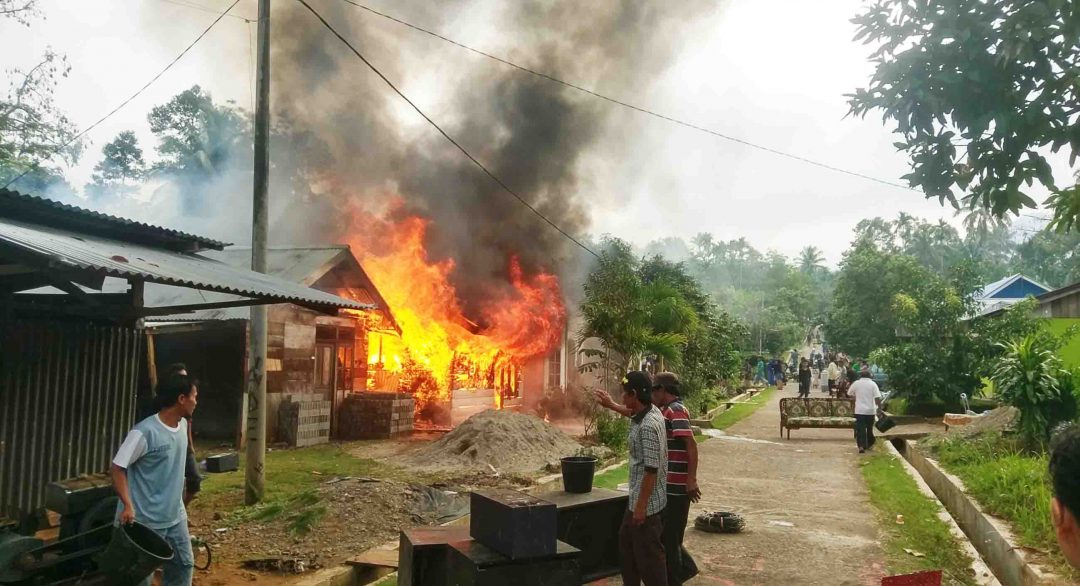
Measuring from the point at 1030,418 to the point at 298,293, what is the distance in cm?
989

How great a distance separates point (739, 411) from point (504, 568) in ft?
68.7

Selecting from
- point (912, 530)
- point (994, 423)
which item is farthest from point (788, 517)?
point (994, 423)

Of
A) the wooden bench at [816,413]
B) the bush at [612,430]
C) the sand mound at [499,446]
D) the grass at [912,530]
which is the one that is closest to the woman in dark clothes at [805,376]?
the wooden bench at [816,413]

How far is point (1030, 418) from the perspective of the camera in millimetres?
10008

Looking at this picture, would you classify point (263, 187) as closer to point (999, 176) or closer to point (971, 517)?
point (999, 176)

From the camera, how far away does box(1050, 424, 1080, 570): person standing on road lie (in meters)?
1.98

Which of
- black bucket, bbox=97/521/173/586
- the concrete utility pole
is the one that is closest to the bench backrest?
the concrete utility pole

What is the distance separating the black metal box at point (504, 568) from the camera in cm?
415

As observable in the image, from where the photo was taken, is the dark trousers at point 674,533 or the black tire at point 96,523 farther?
the dark trousers at point 674,533

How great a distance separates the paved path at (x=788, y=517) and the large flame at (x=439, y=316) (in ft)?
24.9

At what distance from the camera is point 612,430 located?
13453mm

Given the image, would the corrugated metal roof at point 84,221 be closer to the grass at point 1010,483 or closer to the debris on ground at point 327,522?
the debris on ground at point 327,522

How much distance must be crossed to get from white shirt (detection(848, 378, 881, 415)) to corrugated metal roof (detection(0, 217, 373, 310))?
32.0 ft

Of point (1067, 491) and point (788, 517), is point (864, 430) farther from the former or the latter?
point (1067, 491)
